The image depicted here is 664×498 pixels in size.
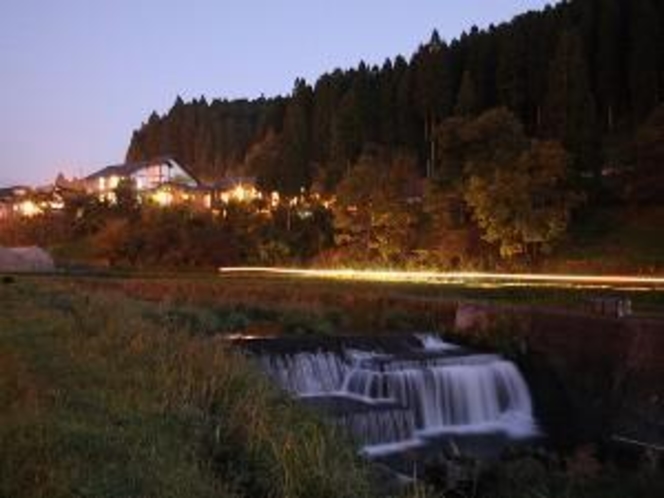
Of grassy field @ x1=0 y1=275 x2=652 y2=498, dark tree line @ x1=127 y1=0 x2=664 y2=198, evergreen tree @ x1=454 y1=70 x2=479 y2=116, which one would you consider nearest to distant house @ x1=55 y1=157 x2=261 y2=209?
dark tree line @ x1=127 y1=0 x2=664 y2=198

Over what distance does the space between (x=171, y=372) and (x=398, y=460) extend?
769 centimetres

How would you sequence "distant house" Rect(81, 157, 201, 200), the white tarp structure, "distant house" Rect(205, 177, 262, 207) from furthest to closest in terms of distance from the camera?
"distant house" Rect(81, 157, 201, 200) < "distant house" Rect(205, 177, 262, 207) < the white tarp structure

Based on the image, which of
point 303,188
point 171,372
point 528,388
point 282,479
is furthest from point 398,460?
point 303,188

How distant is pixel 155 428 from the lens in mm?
8195

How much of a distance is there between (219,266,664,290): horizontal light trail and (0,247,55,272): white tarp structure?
38.5 feet

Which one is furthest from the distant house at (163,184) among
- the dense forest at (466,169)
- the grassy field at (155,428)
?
the grassy field at (155,428)

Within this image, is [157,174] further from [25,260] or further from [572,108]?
[572,108]

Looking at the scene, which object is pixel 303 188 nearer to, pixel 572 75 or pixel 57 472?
pixel 572 75

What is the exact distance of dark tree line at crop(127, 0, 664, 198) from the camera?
4772cm

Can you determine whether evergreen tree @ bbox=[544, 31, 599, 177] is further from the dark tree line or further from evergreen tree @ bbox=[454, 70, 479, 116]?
evergreen tree @ bbox=[454, 70, 479, 116]

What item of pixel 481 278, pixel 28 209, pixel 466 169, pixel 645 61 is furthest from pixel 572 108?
pixel 28 209

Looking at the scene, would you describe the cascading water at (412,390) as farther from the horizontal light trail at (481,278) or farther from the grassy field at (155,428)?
the horizontal light trail at (481,278)

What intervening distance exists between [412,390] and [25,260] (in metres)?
38.1

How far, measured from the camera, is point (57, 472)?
6293mm
